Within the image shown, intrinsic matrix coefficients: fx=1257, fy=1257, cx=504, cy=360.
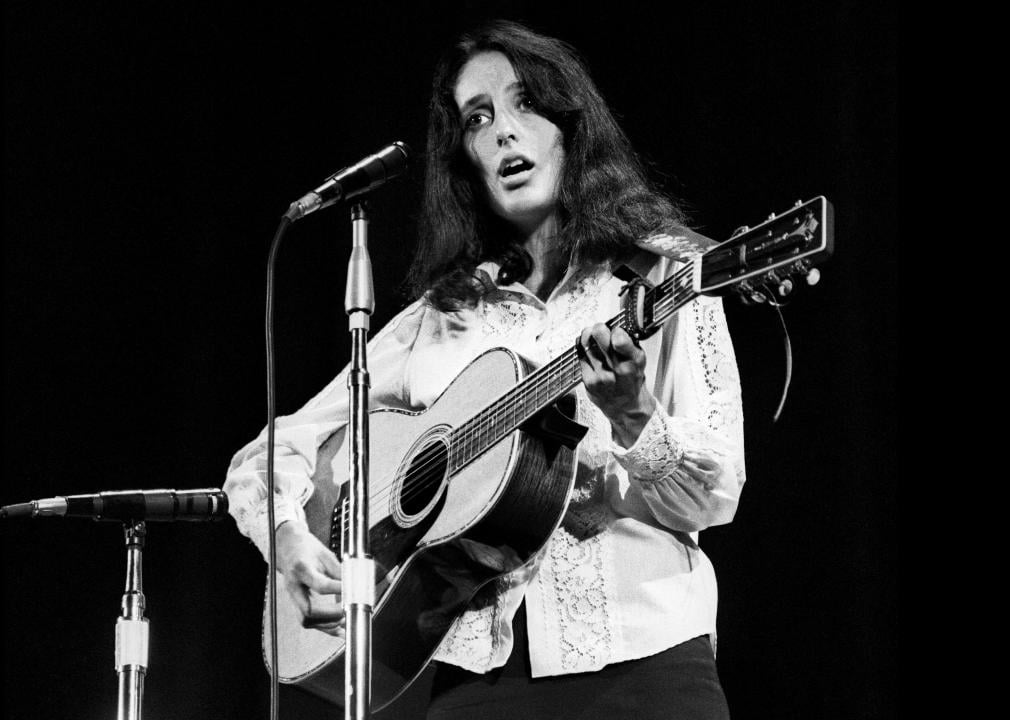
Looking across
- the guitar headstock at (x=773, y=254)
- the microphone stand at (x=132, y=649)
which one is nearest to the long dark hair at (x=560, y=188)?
the guitar headstock at (x=773, y=254)

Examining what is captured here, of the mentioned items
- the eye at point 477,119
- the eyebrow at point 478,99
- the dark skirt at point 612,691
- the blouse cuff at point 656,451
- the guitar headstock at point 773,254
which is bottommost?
the dark skirt at point 612,691

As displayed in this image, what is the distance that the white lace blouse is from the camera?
6.70 ft

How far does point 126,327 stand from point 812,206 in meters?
2.26

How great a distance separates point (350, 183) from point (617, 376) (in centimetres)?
52

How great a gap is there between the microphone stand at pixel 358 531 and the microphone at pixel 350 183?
0.09 meters

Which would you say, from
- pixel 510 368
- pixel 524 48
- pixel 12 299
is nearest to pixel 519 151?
pixel 524 48

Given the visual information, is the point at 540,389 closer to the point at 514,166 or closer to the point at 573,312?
the point at 573,312

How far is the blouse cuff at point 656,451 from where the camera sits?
2.00 metres

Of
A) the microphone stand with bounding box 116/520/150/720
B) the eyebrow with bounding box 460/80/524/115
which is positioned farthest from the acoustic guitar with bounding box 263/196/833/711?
the eyebrow with bounding box 460/80/524/115

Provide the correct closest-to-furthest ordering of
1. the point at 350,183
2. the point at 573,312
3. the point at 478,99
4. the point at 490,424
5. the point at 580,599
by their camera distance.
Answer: the point at 350,183 < the point at 580,599 < the point at 490,424 < the point at 573,312 < the point at 478,99

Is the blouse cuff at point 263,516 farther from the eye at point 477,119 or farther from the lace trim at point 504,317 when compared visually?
the eye at point 477,119

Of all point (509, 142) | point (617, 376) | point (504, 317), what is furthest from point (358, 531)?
point (509, 142)

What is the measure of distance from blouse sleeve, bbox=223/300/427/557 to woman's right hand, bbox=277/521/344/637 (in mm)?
96

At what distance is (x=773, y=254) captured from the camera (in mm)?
1848
